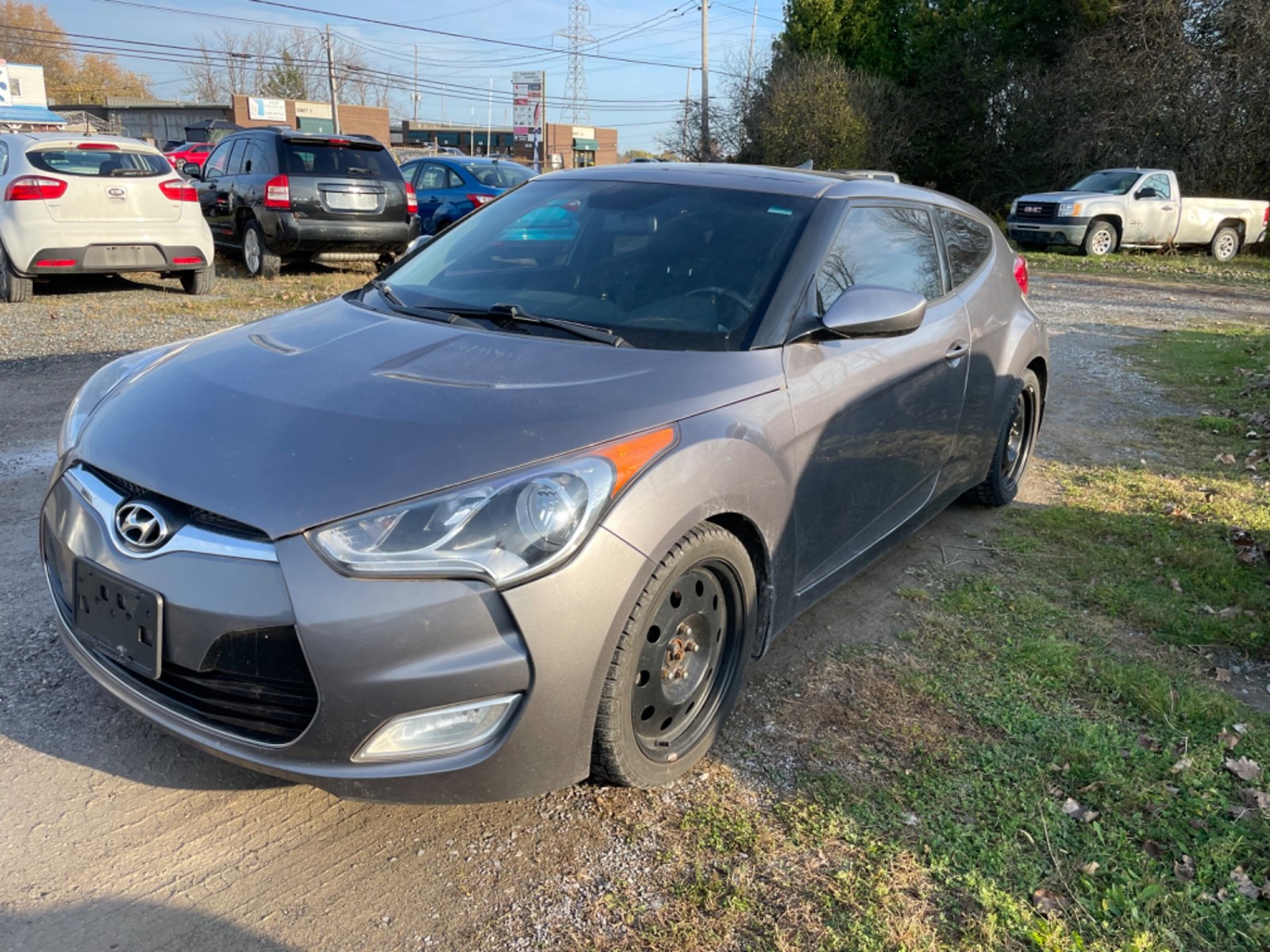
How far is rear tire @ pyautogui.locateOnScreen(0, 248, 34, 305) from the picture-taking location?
30.9 ft

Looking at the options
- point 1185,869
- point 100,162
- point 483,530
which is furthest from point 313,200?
point 1185,869

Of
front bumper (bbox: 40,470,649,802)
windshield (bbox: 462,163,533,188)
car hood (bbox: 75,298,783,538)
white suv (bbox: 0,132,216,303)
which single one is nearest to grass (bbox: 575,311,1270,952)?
front bumper (bbox: 40,470,649,802)

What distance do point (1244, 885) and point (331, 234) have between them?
11.1 meters

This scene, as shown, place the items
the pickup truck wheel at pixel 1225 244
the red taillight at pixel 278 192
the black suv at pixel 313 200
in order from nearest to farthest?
1. the red taillight at pixel 278 192
2. the black suv at pixel 313 200
3. the pickup truck wheel at pixel 1225 244

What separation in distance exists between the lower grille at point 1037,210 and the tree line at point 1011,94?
6.68m

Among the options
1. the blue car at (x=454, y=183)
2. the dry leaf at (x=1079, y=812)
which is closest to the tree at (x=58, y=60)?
the blue car at (x=454, y=183)

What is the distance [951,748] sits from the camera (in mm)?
3014

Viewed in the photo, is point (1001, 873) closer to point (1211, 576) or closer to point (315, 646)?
point (315, 646)

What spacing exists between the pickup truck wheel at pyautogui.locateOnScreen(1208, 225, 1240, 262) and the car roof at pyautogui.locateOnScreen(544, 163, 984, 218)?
20539 mm

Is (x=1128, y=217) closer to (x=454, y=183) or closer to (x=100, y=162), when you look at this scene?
(x=454, y=183)

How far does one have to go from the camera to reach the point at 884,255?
3777 millimetres

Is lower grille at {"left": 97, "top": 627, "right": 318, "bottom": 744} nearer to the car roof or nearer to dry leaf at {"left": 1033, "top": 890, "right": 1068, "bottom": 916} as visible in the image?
dry leaf at {"left": 1033, "top": 890, "right": 1068, "bottom": 916}

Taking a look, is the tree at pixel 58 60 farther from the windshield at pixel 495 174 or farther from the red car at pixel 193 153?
the windshield at pixel 495 174

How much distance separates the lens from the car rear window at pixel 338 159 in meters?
11.4
